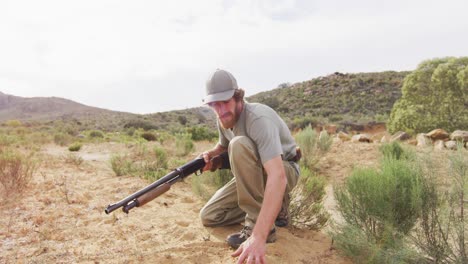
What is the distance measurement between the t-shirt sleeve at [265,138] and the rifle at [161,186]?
30.9 inches

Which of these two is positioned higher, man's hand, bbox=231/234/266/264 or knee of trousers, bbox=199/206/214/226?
man's hand, bbox=231/234/266/264

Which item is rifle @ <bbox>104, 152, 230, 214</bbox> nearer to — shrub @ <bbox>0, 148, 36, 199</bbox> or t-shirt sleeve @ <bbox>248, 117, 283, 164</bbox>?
t-shirt sleeve @ <bbox>248, 117, 283, 164</bbox>

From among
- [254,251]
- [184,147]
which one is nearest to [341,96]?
[184,147]

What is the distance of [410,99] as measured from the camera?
12.3 m

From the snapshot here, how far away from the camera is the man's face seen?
3025mm

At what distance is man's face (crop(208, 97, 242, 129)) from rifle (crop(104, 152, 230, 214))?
2.04 feet

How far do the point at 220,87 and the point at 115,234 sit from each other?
1792 mm

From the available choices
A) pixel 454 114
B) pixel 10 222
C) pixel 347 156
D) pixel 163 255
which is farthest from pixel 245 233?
pixel 454 114

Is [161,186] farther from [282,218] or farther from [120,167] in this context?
[120,167]

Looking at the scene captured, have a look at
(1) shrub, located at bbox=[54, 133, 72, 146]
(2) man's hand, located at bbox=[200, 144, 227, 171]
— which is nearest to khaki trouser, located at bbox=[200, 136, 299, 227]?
(2) man's hand, located at bbox=[200, 144, 227, 171]

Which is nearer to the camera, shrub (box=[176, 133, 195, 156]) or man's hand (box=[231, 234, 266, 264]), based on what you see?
man's hand (box=[231, 234, 266, 264])

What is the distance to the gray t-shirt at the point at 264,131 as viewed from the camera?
2.73 meters

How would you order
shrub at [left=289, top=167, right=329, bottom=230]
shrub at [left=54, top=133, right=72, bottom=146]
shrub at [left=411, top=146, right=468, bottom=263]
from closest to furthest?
1. shrub at [left=411, top=146, right=468, bottom=263]
2. shrub at [left=289, top=167, right=329, bottom=230]
3. shrub at [left=54, top=133, right=72, bottom=146]

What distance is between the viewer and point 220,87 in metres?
2.96
